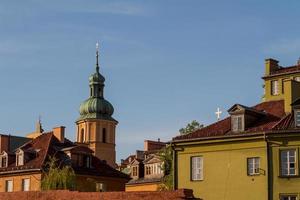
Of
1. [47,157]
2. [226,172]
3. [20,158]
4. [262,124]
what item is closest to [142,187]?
[47,157]

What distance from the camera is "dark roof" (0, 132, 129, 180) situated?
6297cm

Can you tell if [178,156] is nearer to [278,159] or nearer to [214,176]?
[214,176]

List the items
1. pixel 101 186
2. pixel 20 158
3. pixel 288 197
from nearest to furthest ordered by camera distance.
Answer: pixel 288 197, pixel 101 186, pixel 20 158

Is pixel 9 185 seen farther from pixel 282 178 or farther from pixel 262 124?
pixel 282 178

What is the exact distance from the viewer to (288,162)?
42.6 meters

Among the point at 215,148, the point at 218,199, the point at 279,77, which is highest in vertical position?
the point at 279,77

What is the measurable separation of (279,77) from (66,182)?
17594 millimetres

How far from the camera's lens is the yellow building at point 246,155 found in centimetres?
4256

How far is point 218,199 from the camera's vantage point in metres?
44.5

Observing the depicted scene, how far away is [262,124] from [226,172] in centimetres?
353

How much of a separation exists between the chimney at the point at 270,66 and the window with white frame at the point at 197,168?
13.3m

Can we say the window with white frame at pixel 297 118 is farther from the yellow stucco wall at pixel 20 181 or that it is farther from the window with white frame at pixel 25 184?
the window with white frame at pixel 25 184

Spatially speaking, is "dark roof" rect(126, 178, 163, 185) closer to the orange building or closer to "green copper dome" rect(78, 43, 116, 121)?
the orange building

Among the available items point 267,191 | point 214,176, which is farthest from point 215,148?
point 267,191
